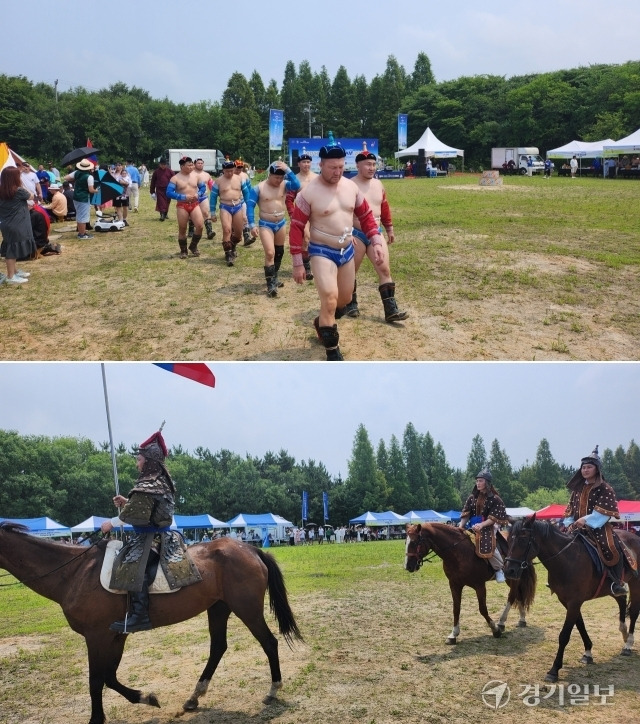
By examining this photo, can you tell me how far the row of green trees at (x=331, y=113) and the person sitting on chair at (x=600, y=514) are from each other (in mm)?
63415

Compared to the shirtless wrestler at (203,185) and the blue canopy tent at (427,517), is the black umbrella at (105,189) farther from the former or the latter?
the blue canopy tent at (427,517)

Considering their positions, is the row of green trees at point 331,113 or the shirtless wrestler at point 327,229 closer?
the shirtless wrestler at point 327,229

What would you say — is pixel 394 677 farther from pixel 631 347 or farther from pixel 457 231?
pixel 457 231

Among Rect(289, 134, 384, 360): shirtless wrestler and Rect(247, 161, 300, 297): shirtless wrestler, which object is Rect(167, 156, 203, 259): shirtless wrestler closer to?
Rect(247, 161, 300, 297): shirtless wrestler

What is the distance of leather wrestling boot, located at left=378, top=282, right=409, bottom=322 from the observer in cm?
984

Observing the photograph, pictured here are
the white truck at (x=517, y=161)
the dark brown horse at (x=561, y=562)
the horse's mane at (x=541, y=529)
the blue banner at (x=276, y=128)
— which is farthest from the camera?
the white truck at (x=517, y=161)

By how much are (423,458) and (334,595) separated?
1939 inches

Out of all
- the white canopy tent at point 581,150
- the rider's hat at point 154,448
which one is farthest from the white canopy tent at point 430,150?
the rider's hat at point 154,448

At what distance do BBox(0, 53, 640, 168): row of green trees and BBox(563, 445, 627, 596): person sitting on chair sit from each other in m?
63.4

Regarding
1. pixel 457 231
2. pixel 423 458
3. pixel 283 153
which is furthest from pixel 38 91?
pixel 457 231

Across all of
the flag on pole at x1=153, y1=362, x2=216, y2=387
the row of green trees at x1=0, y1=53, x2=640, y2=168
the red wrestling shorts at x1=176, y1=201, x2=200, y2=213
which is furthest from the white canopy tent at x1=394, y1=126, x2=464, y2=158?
the flag on pole at x1=153, y1=362, x2=216, y2=387

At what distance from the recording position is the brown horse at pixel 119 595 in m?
5.69

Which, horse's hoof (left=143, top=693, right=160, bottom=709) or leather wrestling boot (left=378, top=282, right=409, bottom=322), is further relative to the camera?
leather wrestling boot (left=378, top=282, right=409, bottom=322)

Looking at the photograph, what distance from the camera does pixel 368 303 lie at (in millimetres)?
11438
